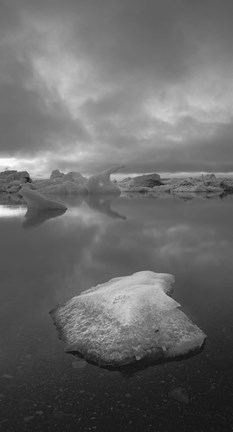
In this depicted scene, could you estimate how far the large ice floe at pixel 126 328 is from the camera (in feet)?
9.16

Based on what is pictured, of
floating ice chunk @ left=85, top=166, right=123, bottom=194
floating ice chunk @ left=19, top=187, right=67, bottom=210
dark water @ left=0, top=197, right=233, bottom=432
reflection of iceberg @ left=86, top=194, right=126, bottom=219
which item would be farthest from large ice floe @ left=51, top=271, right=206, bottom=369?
floating ice chunk @ left=85, top=166, right=123, bottom=194

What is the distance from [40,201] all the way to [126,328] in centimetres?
1463

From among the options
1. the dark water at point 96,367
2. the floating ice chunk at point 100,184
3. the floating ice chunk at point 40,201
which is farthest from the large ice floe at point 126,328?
the floating ice chunk at point 100,184

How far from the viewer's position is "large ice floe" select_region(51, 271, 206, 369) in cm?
279

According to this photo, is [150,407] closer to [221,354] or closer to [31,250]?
[221,354]

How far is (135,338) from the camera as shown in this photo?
9.50ft

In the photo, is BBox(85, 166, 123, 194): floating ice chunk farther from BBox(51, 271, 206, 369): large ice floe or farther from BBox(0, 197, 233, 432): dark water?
BBox(51, 271, 206, 369): large ice floe

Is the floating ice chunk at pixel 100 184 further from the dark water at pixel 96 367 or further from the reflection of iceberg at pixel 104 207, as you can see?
the dark water at pixel 96 367

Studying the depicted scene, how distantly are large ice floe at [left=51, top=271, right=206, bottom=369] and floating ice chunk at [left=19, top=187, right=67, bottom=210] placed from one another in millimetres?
13494

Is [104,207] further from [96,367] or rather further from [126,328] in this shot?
[96,367]

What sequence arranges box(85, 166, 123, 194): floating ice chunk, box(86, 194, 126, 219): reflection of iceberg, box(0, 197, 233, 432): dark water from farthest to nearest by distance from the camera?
box(85, 166, 123, 194): floating ice chunk → box(86, 194, 126, 219): reflection of iceberg → box(0, 197, 233, 432): dark water

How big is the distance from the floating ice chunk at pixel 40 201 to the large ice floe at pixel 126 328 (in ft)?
44.3

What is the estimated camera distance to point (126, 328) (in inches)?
117

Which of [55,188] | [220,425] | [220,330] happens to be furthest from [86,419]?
[55,188]
